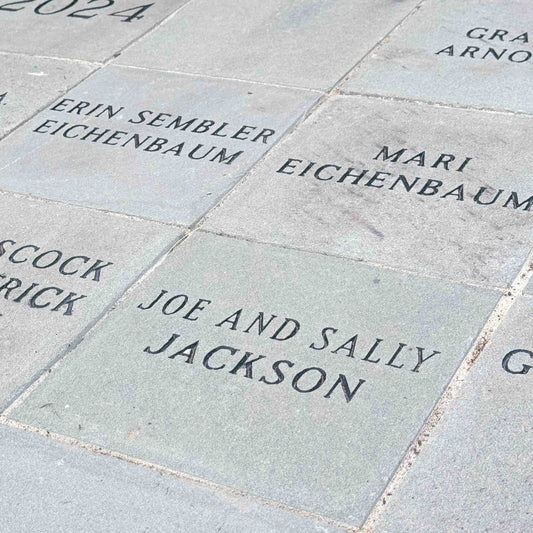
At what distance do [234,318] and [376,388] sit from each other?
72 centimetres

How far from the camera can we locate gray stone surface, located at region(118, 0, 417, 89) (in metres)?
6.29

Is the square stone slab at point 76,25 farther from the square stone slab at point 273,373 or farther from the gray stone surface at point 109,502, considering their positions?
the gray stone surface at point 109,502

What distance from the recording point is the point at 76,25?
7.22m

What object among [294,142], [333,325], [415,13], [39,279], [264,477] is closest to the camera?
[264,477]

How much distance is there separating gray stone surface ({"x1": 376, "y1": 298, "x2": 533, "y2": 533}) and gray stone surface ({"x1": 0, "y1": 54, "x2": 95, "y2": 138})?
11.1 feet

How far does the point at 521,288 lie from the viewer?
13.5 feet

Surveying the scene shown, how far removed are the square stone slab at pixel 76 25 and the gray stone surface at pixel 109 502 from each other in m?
3.84

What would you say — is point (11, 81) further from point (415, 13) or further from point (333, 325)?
point (333, 325)

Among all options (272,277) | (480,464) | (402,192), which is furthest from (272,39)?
(480,464)

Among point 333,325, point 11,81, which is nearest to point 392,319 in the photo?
point 333,325

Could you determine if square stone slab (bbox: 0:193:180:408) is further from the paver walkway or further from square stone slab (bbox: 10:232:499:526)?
square stone slab (bbox: 10:232:499:526)

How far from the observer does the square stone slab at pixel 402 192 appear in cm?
441

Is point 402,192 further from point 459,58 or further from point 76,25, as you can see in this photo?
point 76,25

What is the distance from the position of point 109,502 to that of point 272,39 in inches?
166
